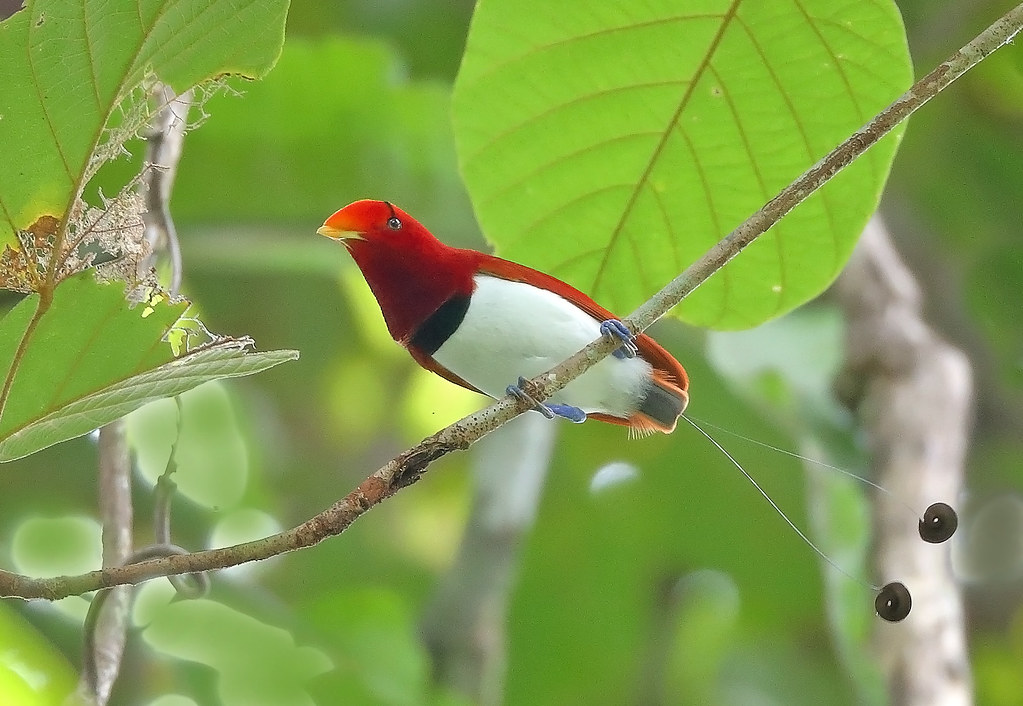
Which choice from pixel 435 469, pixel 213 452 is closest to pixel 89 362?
pixel 213 452

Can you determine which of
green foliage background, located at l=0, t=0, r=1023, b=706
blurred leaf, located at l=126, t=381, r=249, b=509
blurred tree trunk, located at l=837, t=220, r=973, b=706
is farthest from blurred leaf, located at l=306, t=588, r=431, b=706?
blurred tree trunk, located at l=837, t=220, r=973, b=706

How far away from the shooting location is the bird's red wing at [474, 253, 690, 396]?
1.03 meters

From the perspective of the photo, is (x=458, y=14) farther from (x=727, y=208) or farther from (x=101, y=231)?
(x=101, y=231)

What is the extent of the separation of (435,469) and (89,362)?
7.71 ft

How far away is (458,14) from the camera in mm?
2566

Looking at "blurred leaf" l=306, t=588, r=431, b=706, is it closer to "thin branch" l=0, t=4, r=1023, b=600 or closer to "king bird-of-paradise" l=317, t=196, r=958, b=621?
"king bird-of-paradise" l=317, t=196, r=958, b=621

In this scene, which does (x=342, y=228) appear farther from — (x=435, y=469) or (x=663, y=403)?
(x=435, y=469)

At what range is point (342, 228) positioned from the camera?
99 centimetres

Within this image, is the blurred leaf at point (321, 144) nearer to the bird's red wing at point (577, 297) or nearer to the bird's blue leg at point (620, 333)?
the bird's red wing at point (577, 297)

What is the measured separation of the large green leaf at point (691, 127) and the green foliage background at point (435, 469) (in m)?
0.83

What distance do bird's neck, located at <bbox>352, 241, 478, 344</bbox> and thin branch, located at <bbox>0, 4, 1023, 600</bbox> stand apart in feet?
0.81

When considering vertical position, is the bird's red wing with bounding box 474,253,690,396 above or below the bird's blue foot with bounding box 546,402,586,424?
above

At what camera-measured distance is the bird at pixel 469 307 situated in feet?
3.30

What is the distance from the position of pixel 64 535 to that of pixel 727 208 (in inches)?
72.8
